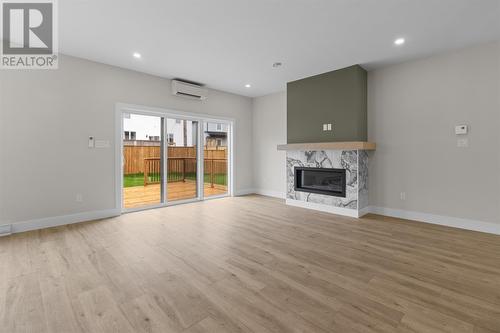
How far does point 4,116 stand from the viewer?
3.36 m

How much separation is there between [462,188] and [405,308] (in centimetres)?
301

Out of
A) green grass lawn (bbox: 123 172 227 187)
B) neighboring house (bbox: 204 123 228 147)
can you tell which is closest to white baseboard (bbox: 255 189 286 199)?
green grass lawn (bbox: 123 172 227 187)

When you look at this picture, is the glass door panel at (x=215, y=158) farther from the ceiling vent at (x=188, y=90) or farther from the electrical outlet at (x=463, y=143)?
the electrical outlet at (x=463, y=143)

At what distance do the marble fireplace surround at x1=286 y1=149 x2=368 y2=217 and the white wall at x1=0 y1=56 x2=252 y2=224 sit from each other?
12.1 ft

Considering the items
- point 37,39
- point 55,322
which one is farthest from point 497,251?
point 37,39

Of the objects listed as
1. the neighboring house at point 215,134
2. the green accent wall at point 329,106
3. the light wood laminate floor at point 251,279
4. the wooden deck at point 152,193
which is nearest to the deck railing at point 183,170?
the wooden deck at point 152,193

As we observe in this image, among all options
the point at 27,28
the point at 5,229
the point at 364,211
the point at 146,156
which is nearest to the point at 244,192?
the point at 146,156

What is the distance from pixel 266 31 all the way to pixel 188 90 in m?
2.66

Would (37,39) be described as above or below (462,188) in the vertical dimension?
above

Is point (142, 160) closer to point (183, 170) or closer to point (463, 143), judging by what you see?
point (183, 170)

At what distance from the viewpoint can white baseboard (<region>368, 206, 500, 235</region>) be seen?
3.43m

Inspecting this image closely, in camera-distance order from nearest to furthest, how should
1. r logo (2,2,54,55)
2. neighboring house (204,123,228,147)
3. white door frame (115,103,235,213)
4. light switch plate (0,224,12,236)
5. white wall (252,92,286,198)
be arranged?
r logo (2,2,54,55) < light switch plate (0,224,12,236) < white door frame (115,103,235,213) < neighboring house (204,123,228,147) < white wall (252,92,286,198)

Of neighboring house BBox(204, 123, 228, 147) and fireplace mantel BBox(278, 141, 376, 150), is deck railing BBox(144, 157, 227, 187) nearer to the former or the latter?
neighboring house BBox(204, 123, 228, 147)

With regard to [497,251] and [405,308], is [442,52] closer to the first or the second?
[497,251]
